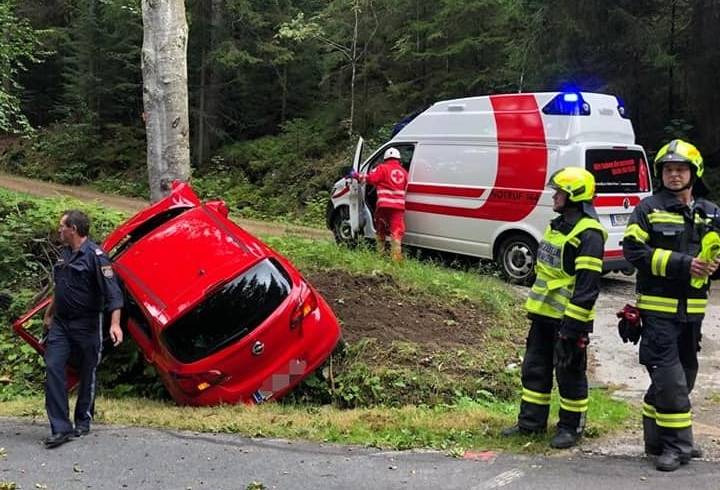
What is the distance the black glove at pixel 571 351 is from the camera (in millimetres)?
4723

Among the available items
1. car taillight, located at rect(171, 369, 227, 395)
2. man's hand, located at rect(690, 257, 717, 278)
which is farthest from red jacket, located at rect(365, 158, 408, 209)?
man's hand, located at rect(690, 257, 717, 278)

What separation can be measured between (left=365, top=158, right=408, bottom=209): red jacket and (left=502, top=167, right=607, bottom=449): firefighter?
6.20 metres

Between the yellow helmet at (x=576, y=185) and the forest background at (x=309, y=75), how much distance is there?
1059cm

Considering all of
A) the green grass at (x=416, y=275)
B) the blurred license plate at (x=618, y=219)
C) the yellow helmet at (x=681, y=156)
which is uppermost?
the yellow helmet at (x=681, y=156)

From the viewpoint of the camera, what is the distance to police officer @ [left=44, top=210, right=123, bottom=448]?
5488 mm

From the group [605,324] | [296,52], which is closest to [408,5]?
[296,52]

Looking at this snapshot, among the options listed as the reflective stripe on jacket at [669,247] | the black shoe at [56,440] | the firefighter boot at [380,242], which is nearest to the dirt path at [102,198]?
the firefighter boot at [380,242]

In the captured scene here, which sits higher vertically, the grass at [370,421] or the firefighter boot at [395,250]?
the firefighter boot at [395,250]

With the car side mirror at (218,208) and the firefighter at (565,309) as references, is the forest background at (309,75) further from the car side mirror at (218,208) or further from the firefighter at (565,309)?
the firefighter at (565,309)

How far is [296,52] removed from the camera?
947 inches

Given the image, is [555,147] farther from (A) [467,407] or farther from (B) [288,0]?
(B) [288,0]

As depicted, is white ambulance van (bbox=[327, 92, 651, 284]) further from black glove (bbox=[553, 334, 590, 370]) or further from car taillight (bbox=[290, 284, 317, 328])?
black glove (bbox=[553, 334, 590, 370])

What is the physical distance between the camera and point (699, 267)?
14.5 ft

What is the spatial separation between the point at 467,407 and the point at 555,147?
509cm
